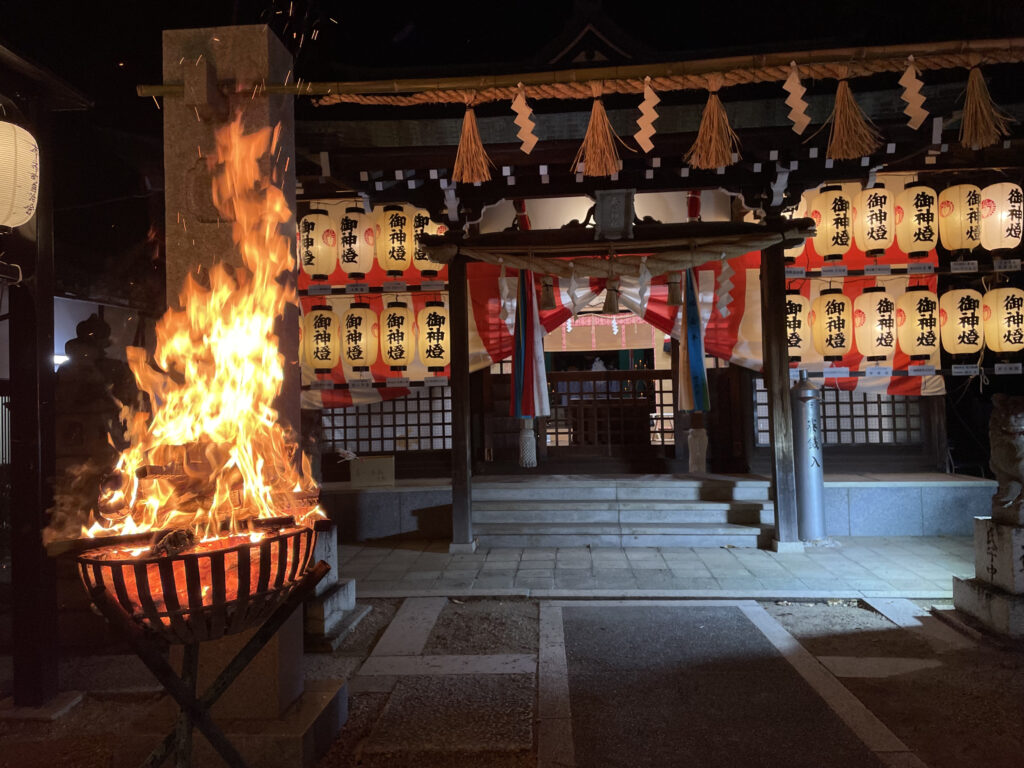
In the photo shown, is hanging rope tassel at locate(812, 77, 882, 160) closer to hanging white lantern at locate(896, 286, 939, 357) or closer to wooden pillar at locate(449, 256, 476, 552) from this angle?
hanging white lantern at locate(896, 286, 939, 357)

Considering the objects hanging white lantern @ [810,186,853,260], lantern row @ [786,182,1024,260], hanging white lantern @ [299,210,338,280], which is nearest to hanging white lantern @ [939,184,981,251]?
lantern row @ [786,182,1024,260]

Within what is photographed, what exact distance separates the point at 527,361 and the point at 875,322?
6058mm

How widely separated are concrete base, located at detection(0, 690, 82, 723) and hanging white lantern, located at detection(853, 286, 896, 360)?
11.7 meters

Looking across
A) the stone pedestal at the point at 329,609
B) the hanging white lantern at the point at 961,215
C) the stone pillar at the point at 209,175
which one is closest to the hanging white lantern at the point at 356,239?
the stone pedestal at the point at 329,609

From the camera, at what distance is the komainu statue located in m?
6.20

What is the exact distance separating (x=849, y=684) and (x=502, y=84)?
597 centimetres

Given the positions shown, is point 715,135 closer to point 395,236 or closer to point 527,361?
point 527,361

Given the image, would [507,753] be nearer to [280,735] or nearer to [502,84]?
[280,735]

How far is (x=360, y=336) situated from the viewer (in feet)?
36.0

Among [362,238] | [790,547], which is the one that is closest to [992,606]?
[790,547]

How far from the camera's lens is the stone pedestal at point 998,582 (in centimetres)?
592

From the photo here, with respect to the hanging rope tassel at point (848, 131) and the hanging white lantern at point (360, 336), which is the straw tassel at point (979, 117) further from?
the hanging white lantern at point (360, 336)

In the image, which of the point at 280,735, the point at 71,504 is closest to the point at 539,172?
the point at 71,504

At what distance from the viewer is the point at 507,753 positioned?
416 cm
